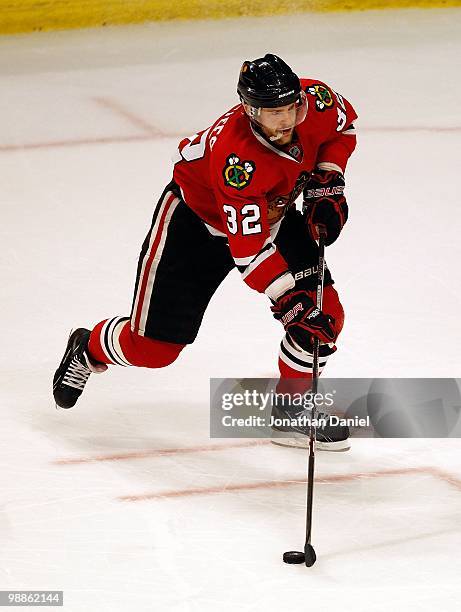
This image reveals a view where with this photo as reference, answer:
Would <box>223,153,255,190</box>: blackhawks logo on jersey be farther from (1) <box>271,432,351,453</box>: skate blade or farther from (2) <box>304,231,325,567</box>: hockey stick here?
(1) <box>271,432,351,453</box>: skate blade

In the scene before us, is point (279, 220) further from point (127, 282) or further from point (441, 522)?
point (127, 282)

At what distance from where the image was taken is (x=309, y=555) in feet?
8.29

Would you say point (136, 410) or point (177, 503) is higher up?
point (136, 410)

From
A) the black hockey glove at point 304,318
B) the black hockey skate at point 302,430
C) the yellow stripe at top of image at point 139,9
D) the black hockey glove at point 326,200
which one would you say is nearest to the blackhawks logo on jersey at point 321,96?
the black hockey glove at point 326,200

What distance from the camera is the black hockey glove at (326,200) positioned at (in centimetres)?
299

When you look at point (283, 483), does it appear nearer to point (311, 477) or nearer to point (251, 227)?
point (311, 477)

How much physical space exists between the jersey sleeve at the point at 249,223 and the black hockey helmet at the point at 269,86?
0.41 ft

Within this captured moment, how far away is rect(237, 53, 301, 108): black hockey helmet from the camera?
2.69 m

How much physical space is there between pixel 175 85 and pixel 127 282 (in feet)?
8.17

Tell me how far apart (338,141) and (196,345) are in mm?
899

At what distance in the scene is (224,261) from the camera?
10.2 feet

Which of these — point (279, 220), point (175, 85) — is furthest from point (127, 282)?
point (175, 85)

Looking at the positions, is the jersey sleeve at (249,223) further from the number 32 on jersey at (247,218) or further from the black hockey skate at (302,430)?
the black hockey skate at (302,430)

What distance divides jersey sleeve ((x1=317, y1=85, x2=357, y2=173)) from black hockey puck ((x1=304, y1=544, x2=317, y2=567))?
35.4 inches
